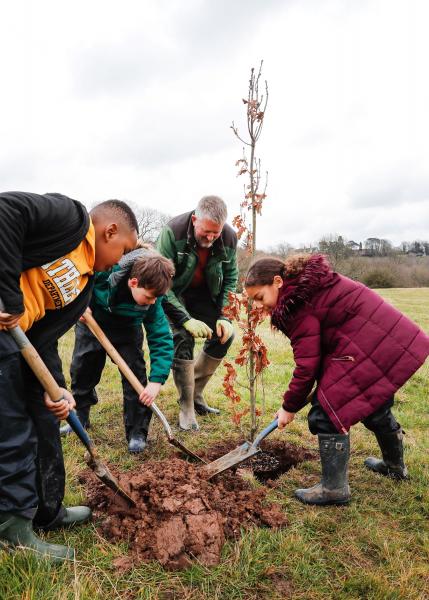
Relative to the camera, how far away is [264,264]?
9.71 ft

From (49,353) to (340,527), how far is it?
6.80 ft

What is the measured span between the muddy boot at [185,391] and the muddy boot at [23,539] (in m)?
2.11

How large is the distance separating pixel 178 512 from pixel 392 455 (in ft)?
5.66

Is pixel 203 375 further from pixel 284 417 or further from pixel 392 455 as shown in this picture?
pixel 392 455

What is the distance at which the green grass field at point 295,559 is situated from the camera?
6.70 ft

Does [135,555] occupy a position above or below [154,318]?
below

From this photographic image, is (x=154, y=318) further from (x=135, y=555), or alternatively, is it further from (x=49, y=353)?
(x=135, y=555)

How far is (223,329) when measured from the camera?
4367mm

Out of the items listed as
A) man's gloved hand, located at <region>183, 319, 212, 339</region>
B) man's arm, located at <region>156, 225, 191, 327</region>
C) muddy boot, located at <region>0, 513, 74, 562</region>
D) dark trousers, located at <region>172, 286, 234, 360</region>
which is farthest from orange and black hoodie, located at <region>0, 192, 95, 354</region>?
dark trousers, located at <region>172, 286, 234, 360</region>

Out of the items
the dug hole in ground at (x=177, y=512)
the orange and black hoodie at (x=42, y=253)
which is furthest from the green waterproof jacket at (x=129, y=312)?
the orange and black hoodie at (x=42, y=253)

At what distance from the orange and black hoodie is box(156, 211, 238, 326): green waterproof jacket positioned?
181 centimetres

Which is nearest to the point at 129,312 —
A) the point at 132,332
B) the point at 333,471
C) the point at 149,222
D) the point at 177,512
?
the point at 132,332

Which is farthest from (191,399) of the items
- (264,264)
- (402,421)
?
(402,421)

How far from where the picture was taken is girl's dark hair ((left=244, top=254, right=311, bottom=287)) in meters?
2.90
